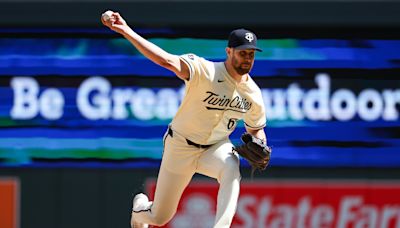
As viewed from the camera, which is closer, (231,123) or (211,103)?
(211,103)

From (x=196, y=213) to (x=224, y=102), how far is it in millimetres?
3037

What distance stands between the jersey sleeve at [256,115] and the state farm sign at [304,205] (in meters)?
2.49

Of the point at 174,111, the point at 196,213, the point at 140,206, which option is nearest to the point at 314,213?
the point at 196,213

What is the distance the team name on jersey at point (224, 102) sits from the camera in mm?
7656

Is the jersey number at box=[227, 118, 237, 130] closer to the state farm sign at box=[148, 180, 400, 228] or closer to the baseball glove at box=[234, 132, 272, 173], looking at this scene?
the baseball glove at box=[234, 132, 272, 173]

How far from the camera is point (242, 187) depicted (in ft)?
34.6

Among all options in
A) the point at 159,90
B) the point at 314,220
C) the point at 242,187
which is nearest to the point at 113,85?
the point at 159,90

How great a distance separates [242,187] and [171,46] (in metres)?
1.49

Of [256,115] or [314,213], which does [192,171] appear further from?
[314,213]

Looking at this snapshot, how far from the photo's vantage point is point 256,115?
8023 millimetres

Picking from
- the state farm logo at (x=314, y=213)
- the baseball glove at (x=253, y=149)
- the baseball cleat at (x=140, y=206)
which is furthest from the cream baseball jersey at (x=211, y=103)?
the state farm logo at (x=314, y=213)

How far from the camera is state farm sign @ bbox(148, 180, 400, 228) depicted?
10.5m

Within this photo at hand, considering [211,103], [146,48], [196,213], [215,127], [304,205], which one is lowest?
[196,213]

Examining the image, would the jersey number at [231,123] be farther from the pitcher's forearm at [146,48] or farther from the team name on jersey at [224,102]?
the pitcher's forearm at [146,48]
